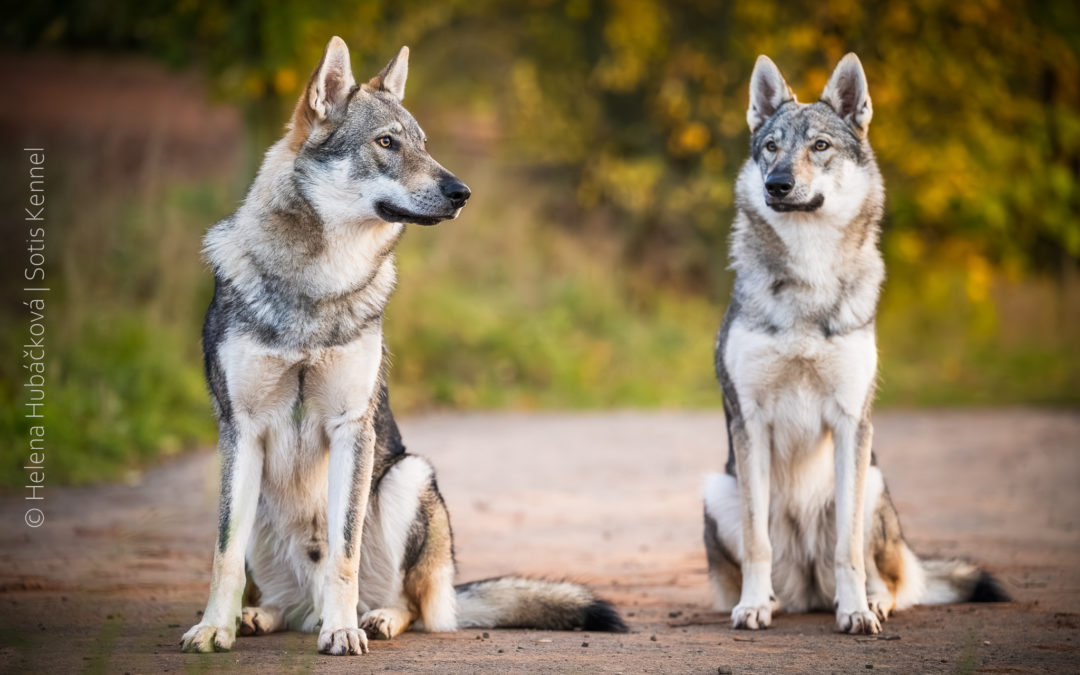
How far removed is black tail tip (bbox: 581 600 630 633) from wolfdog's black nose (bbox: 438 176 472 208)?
187 centimetres

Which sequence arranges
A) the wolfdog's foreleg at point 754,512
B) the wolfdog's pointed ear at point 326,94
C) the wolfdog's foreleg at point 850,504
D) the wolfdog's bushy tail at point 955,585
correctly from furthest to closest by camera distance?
the wolfdog's bushy tail at point 955,585 < the wolfdog's foreleg at point 754,512 < the wolfdog's foreleg at point 850,504 < the wolfdog's pointed ear at point 326,94

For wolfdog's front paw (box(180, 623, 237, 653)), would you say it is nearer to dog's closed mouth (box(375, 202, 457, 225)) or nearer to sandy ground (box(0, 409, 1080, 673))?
sandy ground (box(0, 409, 1080, 673))

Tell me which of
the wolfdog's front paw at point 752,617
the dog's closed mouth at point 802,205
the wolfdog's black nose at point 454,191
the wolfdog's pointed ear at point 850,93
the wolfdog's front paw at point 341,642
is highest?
the wolfdog's pointed ear at point 850,93

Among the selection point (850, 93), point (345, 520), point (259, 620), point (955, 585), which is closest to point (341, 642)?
point (345, 520)

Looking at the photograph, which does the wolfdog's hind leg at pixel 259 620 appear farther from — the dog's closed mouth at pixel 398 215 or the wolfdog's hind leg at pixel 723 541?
the wolfdog's hind leg at pixel 723 541

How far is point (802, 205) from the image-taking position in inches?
211

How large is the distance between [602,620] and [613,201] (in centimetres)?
1388

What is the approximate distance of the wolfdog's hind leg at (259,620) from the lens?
4898 mm

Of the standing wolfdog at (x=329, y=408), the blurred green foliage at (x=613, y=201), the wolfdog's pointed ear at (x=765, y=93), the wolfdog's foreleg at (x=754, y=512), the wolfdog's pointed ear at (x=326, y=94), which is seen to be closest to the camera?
the standing wolfdog at (x=329, y=408)

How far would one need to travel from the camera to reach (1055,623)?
17.1 ft

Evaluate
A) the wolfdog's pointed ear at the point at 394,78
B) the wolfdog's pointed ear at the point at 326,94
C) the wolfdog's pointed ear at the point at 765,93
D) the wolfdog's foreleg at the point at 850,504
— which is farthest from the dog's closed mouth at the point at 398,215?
the wolfdog's foreleg at the point at 850,504

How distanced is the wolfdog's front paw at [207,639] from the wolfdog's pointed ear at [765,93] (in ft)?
11.4

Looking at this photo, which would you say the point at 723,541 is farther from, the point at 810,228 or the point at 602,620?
the point at 810,228

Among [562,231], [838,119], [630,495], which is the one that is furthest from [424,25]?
[838,119]
